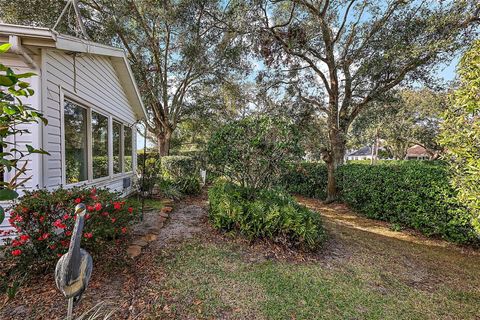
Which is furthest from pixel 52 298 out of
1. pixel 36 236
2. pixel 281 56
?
pixel 281 56

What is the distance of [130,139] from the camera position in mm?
7863

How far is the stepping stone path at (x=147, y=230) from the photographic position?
3.42m

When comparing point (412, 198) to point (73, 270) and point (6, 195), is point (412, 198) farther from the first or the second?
point (6, 195)

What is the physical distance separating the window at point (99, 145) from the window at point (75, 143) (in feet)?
1.13

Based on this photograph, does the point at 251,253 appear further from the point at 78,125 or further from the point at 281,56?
the point at 281,56

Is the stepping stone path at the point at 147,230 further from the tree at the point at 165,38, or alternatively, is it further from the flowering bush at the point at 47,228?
the tree at the point at 165,38

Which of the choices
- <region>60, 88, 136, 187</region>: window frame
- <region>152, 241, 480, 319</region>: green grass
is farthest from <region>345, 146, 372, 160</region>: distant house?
<region>152, 241, 480, 319</region>: green grass

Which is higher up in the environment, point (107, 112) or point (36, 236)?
point (107, 112)

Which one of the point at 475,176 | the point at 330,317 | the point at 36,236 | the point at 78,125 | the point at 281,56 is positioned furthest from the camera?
the point at 281,56

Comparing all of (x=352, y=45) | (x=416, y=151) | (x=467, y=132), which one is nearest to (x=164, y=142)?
(x=352, y=45)

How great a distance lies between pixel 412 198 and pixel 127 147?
27.2ft

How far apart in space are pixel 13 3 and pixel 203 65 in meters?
7.04

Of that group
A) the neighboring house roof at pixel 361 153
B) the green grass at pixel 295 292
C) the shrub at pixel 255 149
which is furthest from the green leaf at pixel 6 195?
the neighboring house roof at pixel 361 153

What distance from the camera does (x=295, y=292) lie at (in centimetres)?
272
